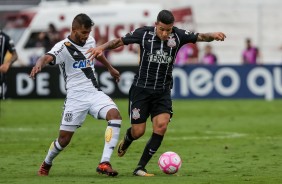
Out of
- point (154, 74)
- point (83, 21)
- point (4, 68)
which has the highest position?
point (83, 21)

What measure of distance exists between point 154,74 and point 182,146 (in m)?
4.16

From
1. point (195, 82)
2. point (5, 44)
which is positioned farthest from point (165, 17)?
point (195, 82)

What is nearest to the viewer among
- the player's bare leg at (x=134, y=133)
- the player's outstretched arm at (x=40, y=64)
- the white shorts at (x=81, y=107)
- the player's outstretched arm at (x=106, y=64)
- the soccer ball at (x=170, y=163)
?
the player's outstretched arm at (x=40, y=64)

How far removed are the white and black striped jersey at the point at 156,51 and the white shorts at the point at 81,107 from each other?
66 cm

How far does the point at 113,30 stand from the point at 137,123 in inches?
924

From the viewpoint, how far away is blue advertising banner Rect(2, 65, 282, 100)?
29031mm

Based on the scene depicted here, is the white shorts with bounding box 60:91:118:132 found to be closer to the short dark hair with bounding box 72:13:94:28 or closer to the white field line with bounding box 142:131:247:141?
the short dark hair with bounding box 72:13:94:28

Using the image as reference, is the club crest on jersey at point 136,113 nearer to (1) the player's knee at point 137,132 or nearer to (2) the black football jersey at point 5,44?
(1) the player's knee at point 137,132

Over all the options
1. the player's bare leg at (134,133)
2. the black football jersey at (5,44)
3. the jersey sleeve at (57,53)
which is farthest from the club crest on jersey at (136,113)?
the black football jersey at (5,44)

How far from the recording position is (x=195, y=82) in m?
29.5

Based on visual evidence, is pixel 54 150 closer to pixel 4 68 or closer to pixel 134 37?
pixel 134 37

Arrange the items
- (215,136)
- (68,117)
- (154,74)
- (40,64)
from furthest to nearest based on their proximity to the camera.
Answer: (215,136) → (154,74) → (68,117) → (40,64)

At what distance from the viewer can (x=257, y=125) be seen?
2114cm

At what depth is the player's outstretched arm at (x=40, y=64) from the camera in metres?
11.6
